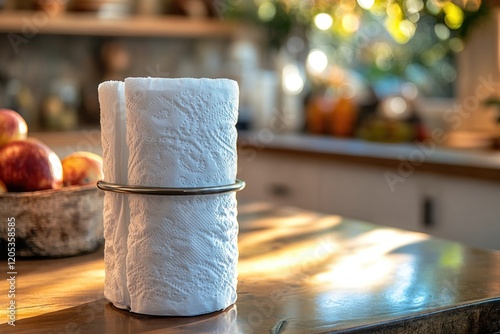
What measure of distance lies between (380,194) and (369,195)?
6cm

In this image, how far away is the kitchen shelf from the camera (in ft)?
12.2

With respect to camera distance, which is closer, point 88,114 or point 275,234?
point 275,234

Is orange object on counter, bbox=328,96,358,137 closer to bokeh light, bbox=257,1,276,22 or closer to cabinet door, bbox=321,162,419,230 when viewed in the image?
bokeh light, bbox=257,1,276,22

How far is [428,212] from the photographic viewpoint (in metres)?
2.34

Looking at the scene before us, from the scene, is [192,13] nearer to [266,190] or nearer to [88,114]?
[88,114]

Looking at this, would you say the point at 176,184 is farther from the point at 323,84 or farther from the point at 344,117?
the point at 323,84

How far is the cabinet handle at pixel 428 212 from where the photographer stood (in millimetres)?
2326

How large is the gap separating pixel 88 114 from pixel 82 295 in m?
3.30

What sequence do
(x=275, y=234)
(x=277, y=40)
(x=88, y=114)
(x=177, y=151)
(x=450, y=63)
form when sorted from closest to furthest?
(x=177, y=151)
(x=275, y=234)
(x=450, y=63)
(x=277, y=40)
(x=88, y=114)

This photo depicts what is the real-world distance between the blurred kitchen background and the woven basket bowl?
4.11 feet

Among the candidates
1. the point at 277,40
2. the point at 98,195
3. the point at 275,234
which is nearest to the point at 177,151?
the point at 98,195

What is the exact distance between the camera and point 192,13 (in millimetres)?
4211

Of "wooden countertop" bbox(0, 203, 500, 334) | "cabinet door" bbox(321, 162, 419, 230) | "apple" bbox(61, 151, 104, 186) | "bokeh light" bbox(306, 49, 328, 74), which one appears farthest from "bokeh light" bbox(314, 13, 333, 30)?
"apple" bbox(61, 151, 104, 186)

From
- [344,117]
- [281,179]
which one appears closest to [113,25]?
[344,117]
